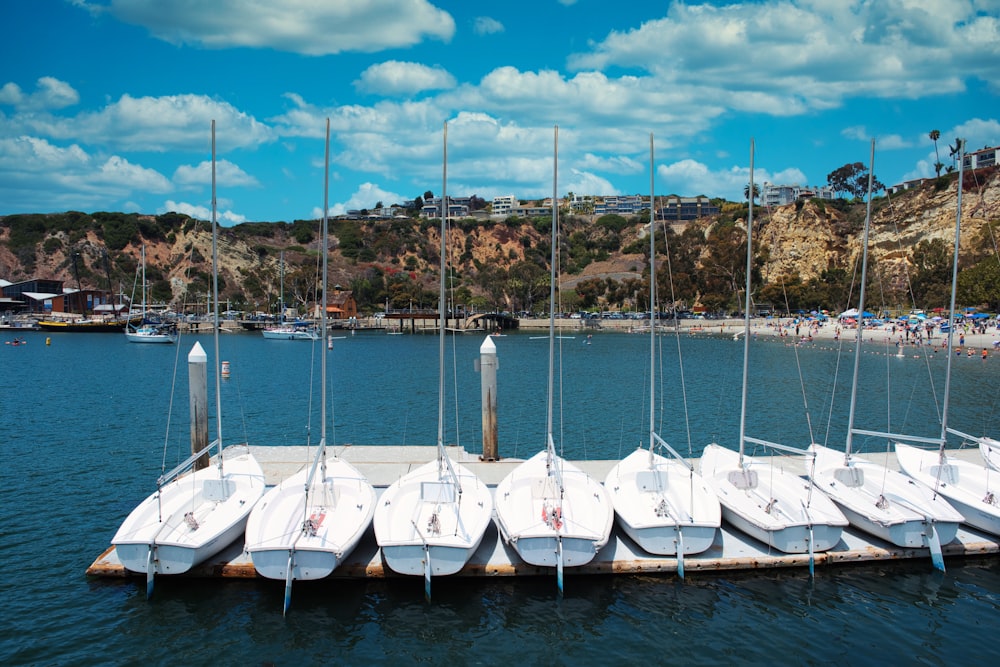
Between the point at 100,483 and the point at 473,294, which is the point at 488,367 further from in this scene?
the point at 473,294

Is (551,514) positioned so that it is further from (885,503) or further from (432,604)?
(885,503)

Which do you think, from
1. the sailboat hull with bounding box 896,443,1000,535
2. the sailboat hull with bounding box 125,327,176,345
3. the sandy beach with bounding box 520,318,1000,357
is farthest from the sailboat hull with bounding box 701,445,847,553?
the sailboat hull with bounding box 125,327,176,345

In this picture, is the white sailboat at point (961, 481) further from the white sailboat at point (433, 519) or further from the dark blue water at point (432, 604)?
the white sailboat at point (433, 519)

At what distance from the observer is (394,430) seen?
116 feet

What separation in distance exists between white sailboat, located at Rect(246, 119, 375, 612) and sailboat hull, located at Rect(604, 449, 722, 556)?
5691mm

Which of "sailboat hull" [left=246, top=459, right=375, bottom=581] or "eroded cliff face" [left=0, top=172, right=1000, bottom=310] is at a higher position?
"eroded cliff face" [left=0, top=172, right=1000, bottom=310]

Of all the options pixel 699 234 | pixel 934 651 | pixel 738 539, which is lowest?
pixel 934 651

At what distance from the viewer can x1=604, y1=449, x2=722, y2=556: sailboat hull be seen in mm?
15641

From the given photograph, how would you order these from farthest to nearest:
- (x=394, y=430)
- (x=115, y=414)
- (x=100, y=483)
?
(x=115, y=414) → (x=394, y=430) → (x=100, y=483)

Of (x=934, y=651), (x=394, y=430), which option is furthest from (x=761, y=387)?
(x=934, y=651)

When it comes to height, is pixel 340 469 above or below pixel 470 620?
above

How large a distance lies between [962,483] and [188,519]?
60.6ft

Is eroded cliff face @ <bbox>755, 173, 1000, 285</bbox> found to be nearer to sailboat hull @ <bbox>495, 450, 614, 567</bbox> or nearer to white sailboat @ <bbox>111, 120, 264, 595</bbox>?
sailboat hull @ <bbox>495, 450, 614, 567</bbox>

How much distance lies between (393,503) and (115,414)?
29.2 metres
